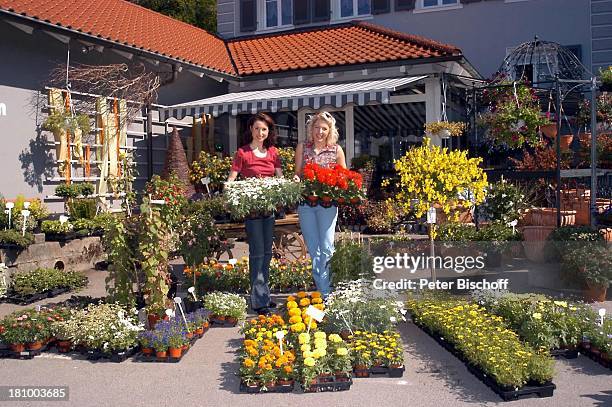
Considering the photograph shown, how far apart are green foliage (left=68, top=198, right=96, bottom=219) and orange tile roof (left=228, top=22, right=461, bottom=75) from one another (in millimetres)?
6221

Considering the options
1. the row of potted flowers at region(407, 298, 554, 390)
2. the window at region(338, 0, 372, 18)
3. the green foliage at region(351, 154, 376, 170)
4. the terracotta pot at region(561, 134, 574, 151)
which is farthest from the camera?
the window at region(338, 0, 372, 18)

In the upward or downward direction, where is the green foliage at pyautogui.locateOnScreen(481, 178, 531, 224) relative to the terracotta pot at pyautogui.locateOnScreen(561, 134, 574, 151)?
downward

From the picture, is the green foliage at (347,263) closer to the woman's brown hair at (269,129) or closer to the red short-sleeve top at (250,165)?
the red short-sleeve top at (250,165)

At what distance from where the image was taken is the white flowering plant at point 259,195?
6.23m

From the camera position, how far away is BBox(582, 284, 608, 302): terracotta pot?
682cm

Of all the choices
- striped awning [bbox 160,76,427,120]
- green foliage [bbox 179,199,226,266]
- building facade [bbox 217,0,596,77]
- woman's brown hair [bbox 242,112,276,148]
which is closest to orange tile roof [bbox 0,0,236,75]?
striped awning [bbox 160,76,427,120]

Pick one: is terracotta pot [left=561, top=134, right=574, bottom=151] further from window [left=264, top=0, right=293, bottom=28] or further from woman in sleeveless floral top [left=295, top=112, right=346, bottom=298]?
window [left=264, top=0, right=293, bottom=28]

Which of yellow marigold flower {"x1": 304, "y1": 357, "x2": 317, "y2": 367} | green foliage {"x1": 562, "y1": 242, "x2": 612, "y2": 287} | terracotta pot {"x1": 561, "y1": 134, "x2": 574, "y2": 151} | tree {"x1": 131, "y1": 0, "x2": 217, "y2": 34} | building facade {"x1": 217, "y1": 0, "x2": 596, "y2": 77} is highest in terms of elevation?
tree {"x1": 131, "y1": 0, "x2": 217, "y2": 34}

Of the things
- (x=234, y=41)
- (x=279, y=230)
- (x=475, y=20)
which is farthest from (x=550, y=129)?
(x=234, y=41)

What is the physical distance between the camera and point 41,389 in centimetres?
470

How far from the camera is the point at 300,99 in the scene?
41.9 feet

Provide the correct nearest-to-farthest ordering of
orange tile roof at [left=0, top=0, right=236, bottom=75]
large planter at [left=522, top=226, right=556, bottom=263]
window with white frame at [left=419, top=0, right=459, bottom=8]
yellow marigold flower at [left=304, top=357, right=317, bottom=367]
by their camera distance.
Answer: yellow marigold flower at [left=304, top=357, right=317, bottom=367] → large planter at [left=522, top=226, right=556, bottom=263] → orange tile roof at [left=0, top=0, right=236, bottom=75] → window with white frame at [left=419, top=0, right=459, bottom=8]

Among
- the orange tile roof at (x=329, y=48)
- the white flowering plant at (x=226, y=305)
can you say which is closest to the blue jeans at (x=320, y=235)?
the white flowering plant at (x=226, y=305)

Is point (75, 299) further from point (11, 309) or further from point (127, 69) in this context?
point (127, 69)
